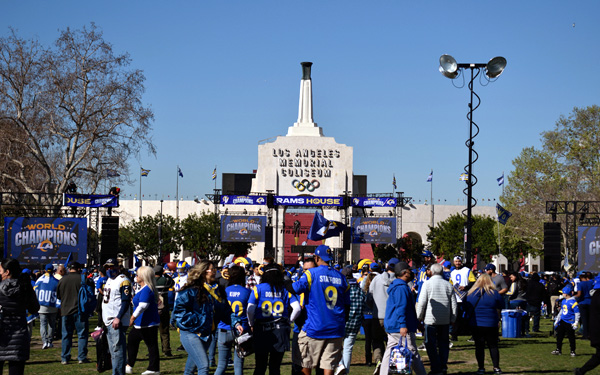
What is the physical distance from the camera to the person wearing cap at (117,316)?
34.7ft

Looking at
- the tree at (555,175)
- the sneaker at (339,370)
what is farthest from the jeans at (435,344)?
the tree at (555,175)

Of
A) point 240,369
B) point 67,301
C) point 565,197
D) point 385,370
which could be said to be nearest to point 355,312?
point 385,370

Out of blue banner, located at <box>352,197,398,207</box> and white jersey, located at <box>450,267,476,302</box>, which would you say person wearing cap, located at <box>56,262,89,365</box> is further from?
blue banner, located at <box>352,197,398,207</box>

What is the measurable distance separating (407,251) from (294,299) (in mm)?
68484

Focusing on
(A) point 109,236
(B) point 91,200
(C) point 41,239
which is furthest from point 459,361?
(B) point 91,200

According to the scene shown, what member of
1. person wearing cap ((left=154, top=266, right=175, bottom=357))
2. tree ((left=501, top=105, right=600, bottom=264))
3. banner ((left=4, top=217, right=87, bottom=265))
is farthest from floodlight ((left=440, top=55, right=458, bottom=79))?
tree ((left=501, top=105, right=600, bottom=264))

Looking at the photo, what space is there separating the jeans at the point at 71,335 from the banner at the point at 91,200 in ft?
69.3

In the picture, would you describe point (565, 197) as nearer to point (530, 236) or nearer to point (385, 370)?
point (530, 236)

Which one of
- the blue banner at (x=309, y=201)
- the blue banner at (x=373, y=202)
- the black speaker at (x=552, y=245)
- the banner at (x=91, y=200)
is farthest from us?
the blue banner at (x=373, y=202)

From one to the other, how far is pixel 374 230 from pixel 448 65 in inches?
1504

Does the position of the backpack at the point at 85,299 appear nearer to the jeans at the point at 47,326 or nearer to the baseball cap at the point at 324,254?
the jeans at the point at 47,326

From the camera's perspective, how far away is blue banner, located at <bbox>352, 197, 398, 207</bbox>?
192 ft

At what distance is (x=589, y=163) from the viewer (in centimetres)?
4841

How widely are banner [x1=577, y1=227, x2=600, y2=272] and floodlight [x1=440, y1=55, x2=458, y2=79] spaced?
16.6 m
